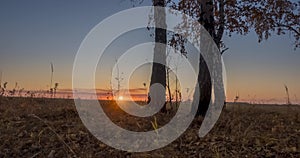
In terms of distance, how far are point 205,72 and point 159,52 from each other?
1.58 m

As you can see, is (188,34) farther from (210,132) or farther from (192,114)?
(210,132)

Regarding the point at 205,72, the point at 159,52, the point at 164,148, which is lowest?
the point at 164,148

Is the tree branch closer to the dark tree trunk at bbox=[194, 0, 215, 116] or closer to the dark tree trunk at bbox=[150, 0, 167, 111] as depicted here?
the dark tree trunk at bbox=[150, 0, 167, 111]

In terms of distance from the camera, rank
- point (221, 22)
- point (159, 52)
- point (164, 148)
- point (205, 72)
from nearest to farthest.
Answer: point (164, 148)
point (205, 72)
point (159, 52)
point (221, 22)

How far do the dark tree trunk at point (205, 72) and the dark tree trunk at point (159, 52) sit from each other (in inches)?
49.4

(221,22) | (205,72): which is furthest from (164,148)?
(221,22)

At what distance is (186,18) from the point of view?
13305 mm

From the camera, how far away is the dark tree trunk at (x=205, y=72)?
909 cm

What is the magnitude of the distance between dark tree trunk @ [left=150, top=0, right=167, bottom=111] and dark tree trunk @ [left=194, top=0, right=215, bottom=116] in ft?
4.12

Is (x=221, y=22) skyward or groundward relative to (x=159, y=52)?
skyward

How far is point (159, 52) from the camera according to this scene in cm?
1025

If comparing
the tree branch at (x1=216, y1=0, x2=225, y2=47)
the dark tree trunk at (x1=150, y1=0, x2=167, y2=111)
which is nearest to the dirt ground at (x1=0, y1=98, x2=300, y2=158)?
the dark tree trunk at (x1=150, y1=0, x2=167, y2=111)

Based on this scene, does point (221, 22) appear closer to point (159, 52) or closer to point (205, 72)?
point (159, 52)

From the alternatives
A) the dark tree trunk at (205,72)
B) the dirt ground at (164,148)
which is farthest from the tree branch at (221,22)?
the dirt ground at (164,148)
